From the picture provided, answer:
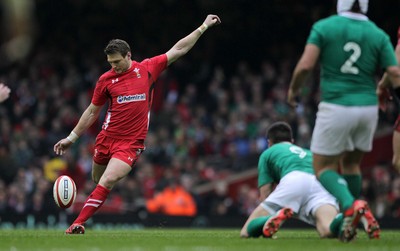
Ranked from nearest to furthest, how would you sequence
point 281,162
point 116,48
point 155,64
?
point 281,162, point 116,48, point 155,64

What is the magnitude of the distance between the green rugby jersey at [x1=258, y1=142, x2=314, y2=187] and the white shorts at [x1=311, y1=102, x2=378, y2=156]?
152 cm

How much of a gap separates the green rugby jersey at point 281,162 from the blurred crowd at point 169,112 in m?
9.49

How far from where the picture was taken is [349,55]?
7082 millimetres

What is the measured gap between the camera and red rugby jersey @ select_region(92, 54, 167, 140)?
10141 mm

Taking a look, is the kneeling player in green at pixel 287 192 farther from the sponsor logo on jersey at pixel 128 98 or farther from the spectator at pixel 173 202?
the spectator at pixel 173 202

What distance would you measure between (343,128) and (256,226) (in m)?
1.64

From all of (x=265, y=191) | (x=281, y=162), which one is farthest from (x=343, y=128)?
(x=265, y=191)

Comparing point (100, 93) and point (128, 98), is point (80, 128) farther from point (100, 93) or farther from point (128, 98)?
point (128, 98)

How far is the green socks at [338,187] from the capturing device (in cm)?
693

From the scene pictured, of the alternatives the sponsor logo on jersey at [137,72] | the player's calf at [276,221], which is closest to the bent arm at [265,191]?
the player's calf at [276,221]

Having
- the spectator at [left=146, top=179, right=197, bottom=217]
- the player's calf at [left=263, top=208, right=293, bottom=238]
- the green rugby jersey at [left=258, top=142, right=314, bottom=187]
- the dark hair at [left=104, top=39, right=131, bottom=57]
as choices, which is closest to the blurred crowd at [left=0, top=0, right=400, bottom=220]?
the spectator at [left=146, top=179, right=197, bottom=217]

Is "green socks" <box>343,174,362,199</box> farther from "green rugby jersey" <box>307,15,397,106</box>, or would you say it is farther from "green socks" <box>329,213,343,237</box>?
"green rugby jersey" <box>307,15,397,106</box>

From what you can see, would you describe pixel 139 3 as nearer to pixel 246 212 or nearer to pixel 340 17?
pixel 246 212

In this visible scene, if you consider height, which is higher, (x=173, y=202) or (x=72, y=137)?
(x=72, y=137)
